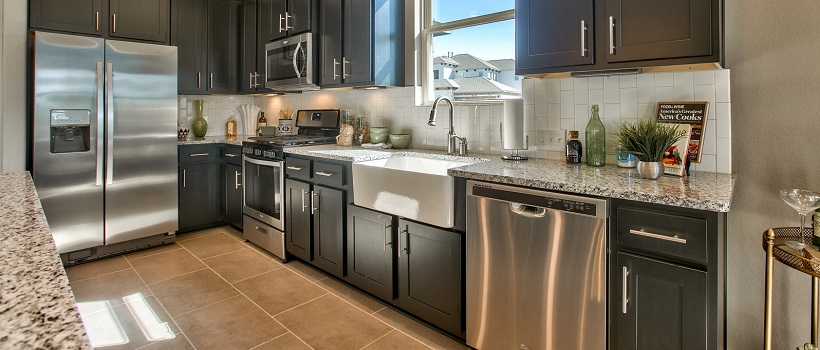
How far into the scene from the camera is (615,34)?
1902mm

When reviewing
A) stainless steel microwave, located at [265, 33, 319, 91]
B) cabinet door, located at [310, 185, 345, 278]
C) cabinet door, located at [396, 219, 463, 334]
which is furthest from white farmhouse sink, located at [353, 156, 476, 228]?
stainless steel microwave, located at [265, 33, 319, 91]

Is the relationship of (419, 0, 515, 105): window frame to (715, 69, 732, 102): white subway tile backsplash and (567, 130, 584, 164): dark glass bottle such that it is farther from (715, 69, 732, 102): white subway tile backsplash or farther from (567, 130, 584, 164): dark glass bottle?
(715, 69, 732, 102): white subway tile backsplash

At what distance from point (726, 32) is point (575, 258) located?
1260mm

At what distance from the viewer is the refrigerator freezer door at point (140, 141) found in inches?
134

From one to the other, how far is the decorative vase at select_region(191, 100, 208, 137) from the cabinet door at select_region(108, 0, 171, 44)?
3.06 feet

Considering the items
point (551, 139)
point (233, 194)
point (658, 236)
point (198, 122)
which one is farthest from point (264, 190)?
point (658, 236)

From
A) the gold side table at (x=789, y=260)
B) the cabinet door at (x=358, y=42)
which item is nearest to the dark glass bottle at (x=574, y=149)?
the gold side table at (x=789, y=260)

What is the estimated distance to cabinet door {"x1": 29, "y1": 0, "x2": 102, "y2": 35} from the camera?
10.3ft

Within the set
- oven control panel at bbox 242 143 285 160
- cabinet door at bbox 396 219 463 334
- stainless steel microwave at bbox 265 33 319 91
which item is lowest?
cabinet door at bbox 396 219 463 334

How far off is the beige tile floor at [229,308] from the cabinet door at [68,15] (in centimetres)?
184

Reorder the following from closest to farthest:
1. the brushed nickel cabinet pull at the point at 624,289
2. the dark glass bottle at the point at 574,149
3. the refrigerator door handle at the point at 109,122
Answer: the brushed nickel cabinet pull at the point at 624,289
the dark glass bottle at the point at 574,149
the refrigerator door handle at the point at 109,122

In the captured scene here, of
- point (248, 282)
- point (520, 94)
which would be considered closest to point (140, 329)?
point (248, 282)

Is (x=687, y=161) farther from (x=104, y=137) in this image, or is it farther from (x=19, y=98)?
(x=19, y=98)

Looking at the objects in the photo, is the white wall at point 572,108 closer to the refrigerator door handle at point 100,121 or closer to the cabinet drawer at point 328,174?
the cabinet drawer at point 328,174
